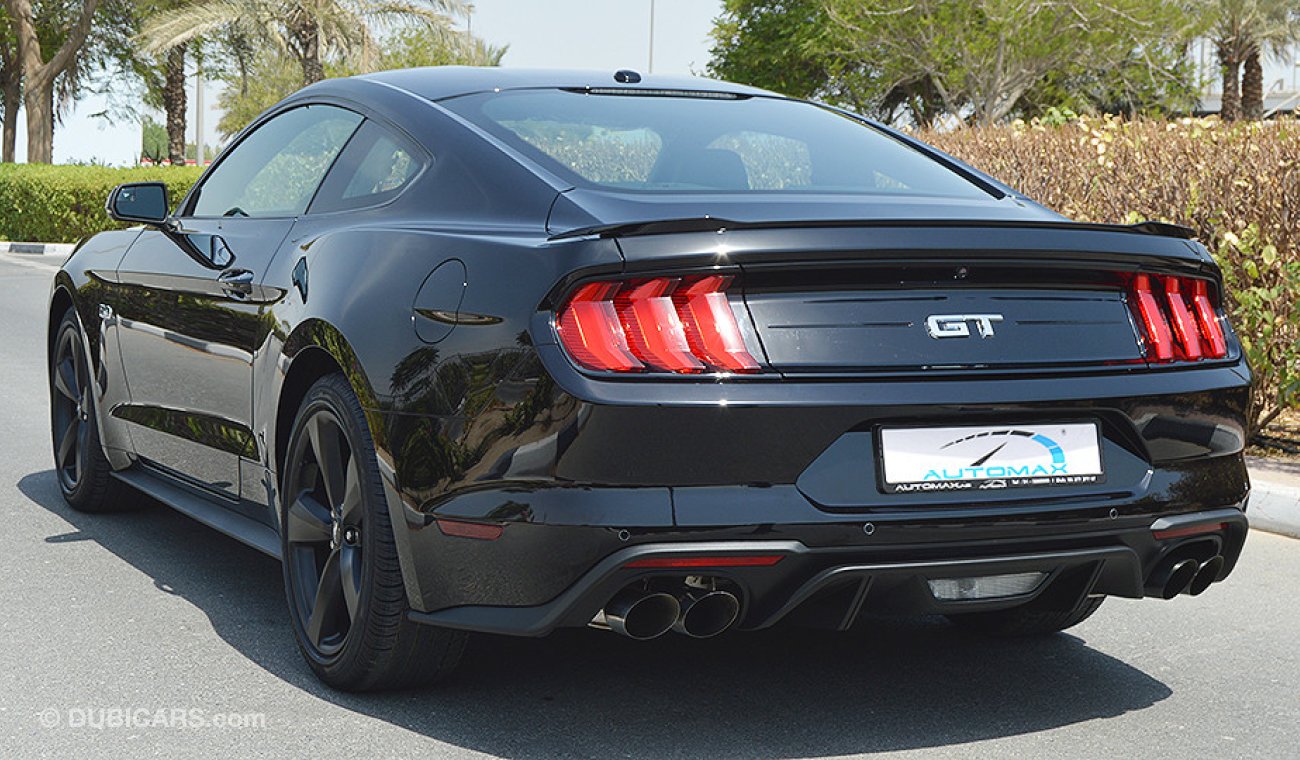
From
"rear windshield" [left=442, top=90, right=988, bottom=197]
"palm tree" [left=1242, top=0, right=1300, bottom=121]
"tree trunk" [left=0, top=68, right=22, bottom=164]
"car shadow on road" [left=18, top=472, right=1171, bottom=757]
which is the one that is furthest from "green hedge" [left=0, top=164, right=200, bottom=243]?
"palm tree" [left=1242, top=0, right=1300, bottom=121]

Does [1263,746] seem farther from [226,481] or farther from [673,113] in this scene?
[226,481]

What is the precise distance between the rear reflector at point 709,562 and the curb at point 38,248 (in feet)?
83.0

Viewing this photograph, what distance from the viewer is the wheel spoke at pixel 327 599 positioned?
4.11 meters

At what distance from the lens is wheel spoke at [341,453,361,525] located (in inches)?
156

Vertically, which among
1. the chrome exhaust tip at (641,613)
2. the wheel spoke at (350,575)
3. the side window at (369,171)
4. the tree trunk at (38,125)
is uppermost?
the side window at (369,171)

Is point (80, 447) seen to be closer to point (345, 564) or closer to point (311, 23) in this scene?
point (345, 564)

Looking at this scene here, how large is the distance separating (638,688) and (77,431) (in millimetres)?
2959

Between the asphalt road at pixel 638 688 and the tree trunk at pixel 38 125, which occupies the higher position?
the asphalt road at pixel 638 688

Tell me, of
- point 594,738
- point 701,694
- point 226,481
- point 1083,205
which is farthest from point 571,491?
point 1083,205

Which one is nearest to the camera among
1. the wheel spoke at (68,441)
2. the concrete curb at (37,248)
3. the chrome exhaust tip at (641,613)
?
the chrome exhaust tip at (641,613)

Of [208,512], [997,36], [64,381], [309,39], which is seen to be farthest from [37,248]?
[208,512]

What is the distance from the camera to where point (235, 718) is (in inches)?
155

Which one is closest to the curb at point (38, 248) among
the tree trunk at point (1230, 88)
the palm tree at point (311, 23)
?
the palm tree at point (311, 23)
